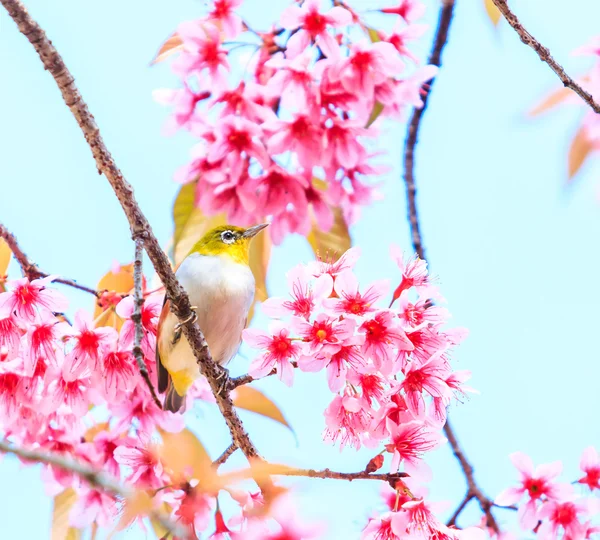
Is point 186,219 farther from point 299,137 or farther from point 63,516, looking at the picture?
point 63,516

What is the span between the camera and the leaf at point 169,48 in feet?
8.71

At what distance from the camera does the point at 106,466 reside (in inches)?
106

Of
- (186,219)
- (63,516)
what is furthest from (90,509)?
(186,219)

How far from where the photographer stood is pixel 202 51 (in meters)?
2.57

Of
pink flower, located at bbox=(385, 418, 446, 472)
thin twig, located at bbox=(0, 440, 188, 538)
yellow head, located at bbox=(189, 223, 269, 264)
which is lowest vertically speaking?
thin twig, located at bbox=(0, 440, 188, 538)

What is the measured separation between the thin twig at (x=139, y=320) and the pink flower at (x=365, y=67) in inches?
36.8

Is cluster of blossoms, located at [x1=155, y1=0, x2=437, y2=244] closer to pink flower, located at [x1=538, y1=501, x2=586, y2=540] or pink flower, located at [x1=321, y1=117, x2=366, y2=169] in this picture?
pink flower, located at [x1=321, y1=117, x2=366, y2=169]

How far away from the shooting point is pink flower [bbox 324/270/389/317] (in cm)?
196

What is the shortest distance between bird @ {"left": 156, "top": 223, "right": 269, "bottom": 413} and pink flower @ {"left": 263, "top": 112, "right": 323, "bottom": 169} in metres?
0.49

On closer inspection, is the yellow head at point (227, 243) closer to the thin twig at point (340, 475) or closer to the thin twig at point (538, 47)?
the thin twig at point (340, 475)

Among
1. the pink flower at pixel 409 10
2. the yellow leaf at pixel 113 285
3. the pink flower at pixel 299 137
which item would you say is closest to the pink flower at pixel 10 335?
the yellow leaf at pixel 113 285

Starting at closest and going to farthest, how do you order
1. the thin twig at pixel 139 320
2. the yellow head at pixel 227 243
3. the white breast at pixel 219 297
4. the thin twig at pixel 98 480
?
the thin twig at pixel 98 480 → the thin twig at pixel 139 320 → the white breast at pixel 219 297 → the yellow head at pixel 227 243

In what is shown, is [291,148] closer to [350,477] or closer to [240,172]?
[240,172]

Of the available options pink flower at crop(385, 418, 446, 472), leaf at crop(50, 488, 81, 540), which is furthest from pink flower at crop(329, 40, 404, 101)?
leaf at crop(50, 488, 81, 540)
